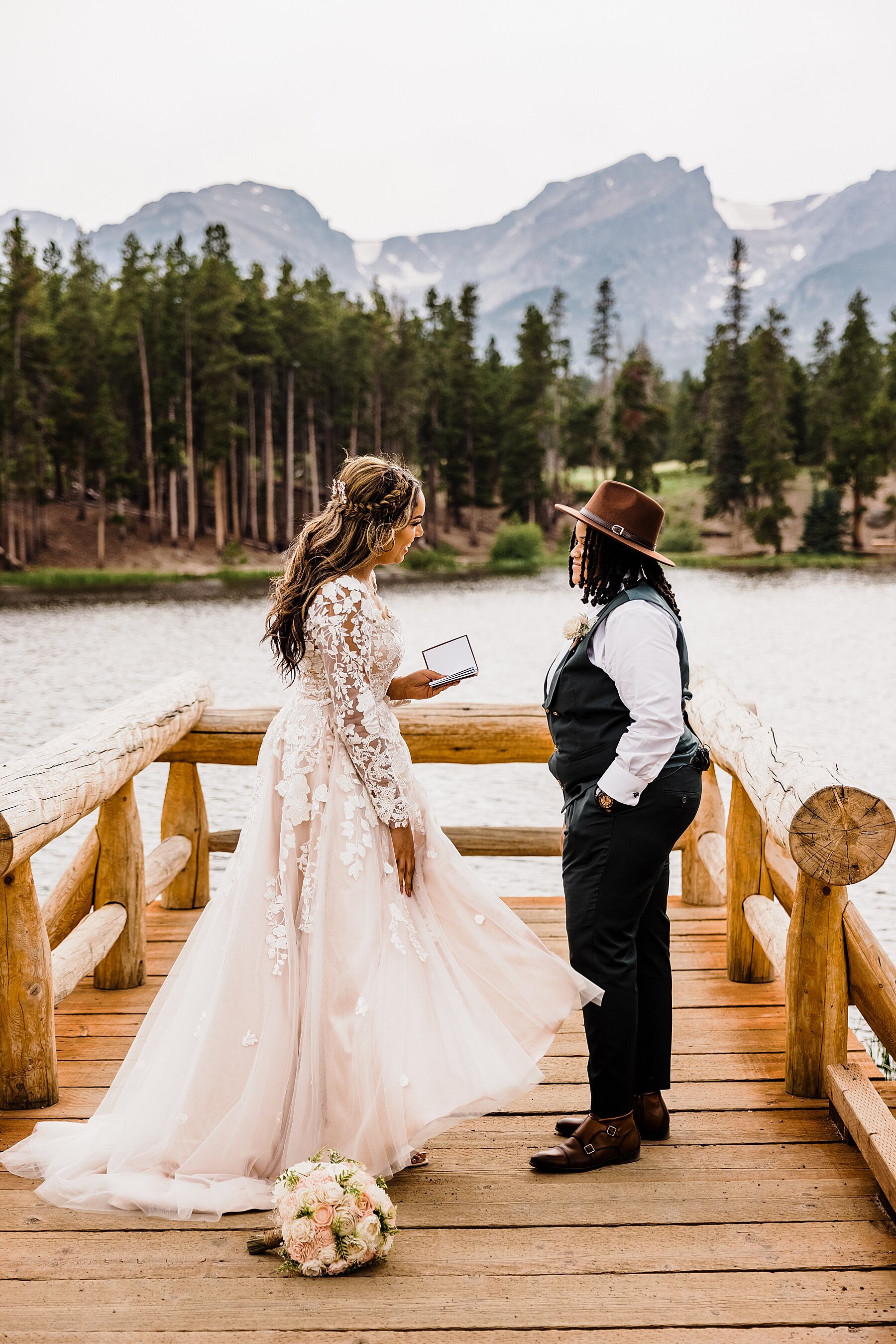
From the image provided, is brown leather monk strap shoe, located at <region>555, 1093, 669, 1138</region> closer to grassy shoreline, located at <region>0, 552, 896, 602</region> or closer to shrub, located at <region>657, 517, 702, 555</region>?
grassy shoreline, located at <region>0, 552, 896, 602</region>

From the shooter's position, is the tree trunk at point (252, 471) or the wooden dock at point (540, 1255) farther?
the tree trunk at point (252, 471)

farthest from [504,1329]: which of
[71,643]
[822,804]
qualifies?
[71,643]

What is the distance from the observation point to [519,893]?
10.1 metres

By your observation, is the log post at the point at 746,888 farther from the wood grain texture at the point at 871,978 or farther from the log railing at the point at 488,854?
the wood grain texture at the point at 871,978

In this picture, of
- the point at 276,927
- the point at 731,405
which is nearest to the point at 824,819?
the point at 276,927

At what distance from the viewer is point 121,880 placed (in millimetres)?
4590

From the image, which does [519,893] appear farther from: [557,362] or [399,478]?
[557,362]

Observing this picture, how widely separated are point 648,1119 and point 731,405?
6945 centimetres

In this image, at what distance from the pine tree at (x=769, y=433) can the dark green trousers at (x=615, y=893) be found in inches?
2352

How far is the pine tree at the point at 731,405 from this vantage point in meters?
64.7

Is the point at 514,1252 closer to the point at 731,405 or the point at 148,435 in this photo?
the point at 148,435

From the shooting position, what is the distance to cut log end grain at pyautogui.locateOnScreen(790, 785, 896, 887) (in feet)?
9.88

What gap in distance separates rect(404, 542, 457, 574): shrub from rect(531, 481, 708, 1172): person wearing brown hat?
45.8 m

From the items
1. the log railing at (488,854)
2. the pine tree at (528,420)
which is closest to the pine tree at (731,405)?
the pine tree at (528,420)
